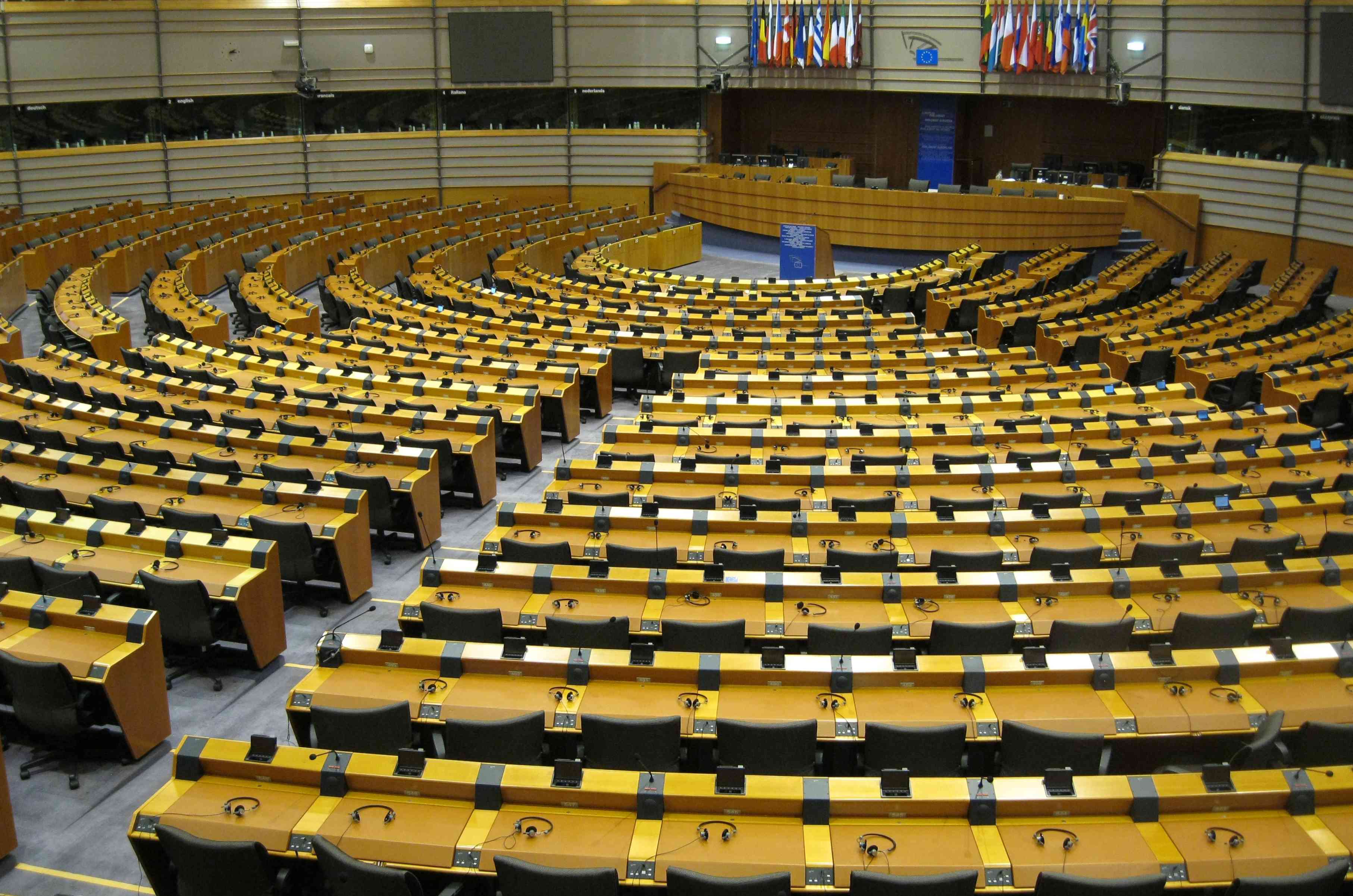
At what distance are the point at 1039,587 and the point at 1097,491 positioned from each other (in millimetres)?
2813

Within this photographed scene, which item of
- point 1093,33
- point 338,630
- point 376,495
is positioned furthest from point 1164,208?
point 338,630

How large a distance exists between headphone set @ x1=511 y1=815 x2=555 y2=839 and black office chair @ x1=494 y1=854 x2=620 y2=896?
56 cm

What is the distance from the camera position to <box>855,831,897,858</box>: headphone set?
21.3 feet

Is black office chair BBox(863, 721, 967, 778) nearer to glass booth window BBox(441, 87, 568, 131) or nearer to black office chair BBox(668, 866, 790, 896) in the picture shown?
black office chair BBox(668, 866, 790, 896)

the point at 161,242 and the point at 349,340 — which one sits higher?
the point at 161,242

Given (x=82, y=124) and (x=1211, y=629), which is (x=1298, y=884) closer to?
(x=1211, y=629)

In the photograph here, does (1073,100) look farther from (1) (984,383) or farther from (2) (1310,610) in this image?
(2) (1310,610)

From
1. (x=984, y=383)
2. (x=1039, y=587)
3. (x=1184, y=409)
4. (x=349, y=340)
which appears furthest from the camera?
(x=349, y=340)

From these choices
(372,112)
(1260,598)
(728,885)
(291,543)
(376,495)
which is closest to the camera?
(728,885)

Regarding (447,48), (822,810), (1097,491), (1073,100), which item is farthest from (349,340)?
(1073,100)

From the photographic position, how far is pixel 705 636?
8672mm

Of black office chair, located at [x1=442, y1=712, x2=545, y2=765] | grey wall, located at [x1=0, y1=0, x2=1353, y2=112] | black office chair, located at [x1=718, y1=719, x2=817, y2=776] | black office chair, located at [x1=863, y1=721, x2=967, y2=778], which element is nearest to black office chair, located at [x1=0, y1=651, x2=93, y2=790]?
black office chair, located at [x1=442, y1=712, x2=545, y2=765]

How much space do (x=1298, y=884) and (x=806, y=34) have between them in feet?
93.3

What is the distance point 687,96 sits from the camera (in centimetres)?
3369
